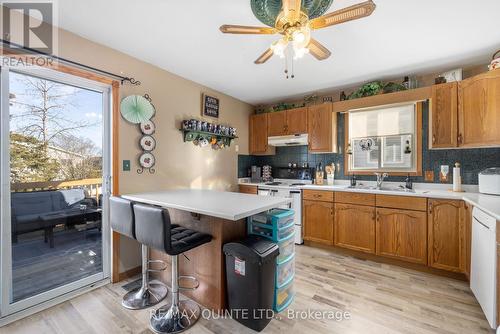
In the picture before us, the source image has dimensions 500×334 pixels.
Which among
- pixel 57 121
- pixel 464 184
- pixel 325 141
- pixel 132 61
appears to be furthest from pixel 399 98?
pixel 57 121

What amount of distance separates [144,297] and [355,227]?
255cm

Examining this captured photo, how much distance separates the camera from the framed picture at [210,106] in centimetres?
323

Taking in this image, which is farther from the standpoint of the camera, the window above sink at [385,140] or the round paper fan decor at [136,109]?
the window above sink at [385,140]

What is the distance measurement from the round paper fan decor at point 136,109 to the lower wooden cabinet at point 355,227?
270 centimetres

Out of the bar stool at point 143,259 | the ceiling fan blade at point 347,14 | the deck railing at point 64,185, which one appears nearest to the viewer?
the ceiling fan blade at point 347,14

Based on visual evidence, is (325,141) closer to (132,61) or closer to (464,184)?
(464,184)

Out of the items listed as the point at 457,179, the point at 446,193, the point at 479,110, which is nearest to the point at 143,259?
the point at 446,193

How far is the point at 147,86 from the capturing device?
2.54 m

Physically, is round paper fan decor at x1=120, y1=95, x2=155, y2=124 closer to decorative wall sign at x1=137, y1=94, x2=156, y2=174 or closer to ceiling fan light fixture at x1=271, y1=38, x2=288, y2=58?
decorative wall sign at x1=137, y1=94, x2=156, y2=174

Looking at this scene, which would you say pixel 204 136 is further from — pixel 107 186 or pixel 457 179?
pixel 457 179

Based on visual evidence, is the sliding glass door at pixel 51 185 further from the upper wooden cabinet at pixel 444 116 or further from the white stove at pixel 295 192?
the upper wooden cabinet at pixel 444 116

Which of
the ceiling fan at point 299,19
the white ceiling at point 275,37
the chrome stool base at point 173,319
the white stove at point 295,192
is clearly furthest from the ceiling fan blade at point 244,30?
the white stove at point 295,192

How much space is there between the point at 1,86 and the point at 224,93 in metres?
2.54

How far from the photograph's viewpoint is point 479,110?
2.26 metres
